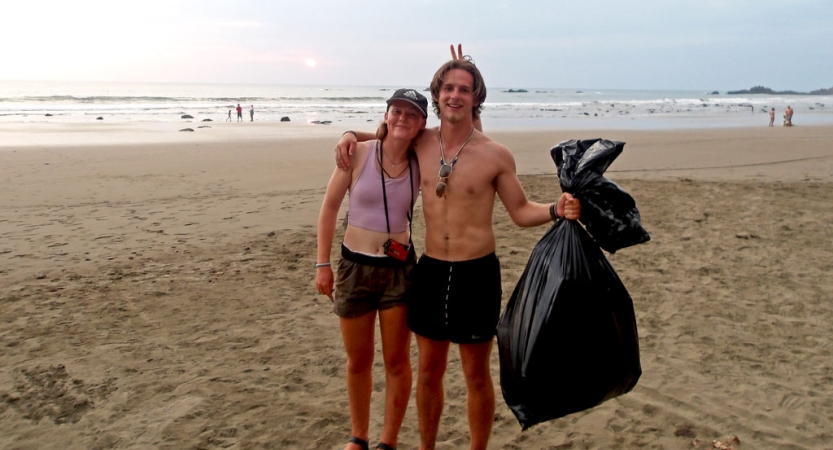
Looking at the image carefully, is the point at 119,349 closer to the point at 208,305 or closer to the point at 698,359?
the point at 208,305

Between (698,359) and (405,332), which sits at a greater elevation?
(405,332)

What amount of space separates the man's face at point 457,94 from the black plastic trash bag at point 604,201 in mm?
518

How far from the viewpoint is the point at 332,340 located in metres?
4.31

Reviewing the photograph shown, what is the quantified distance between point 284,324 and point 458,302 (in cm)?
230

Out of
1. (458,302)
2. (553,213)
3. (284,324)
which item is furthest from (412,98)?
(284,324)

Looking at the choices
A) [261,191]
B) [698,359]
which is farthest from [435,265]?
[261,191]

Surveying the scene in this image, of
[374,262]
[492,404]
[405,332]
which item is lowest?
[492,404]

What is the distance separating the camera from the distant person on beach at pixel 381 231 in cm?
268

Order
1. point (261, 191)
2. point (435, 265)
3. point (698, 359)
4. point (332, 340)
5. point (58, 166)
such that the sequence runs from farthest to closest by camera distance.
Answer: point (58, 166)
point (261, 191)
point (332, 340)
point (698, 359)
point (435, 265)

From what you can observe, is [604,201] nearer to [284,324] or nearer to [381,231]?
[381,231]

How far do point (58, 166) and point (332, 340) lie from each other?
10.7 metres

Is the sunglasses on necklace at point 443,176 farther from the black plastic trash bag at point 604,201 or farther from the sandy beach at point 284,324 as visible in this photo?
the sandy beach at point 284,324

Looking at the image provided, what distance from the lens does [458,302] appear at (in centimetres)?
261

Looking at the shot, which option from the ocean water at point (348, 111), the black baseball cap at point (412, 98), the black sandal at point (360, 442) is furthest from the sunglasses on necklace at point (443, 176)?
the ocean water at point (348, 111)
